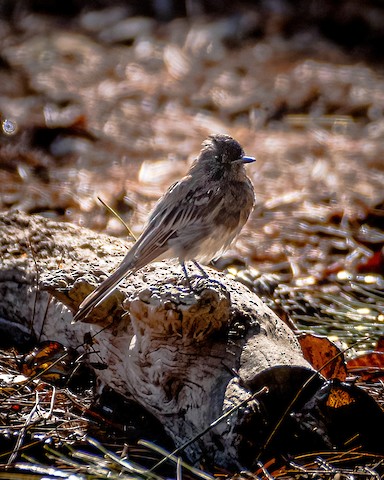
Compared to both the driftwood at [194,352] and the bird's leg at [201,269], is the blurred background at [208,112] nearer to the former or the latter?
the bird's leg at [201,269]

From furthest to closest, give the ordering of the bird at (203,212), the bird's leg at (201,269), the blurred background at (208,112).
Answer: the blurred background at (208,112)
the bird at (203,212)
the bird's leg at (201,269)

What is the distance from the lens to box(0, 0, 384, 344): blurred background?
21.7 feet

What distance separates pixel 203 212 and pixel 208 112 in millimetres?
4389

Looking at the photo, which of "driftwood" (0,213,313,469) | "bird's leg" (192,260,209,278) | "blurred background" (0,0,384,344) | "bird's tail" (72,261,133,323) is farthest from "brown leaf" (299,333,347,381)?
"bird's tail" (72,261,133,323)

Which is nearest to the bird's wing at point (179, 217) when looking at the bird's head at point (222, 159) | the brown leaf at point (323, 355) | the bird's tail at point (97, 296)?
the bird's head at point (222, 159)

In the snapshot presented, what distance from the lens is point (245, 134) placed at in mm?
8094

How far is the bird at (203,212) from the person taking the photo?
431 cm

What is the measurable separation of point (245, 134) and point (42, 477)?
17.3 ft

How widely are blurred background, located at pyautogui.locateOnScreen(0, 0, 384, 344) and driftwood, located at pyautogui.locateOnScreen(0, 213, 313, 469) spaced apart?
1361 millimetres

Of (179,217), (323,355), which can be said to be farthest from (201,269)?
(323,355)

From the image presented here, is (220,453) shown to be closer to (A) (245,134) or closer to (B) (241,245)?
(B) (241,245)

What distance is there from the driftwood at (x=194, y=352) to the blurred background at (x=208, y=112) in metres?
1.36

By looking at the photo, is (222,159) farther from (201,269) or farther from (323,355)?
(323,355)

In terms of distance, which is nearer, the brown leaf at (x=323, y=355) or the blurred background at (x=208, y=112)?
the brown leaf at (x=323, y=355)
